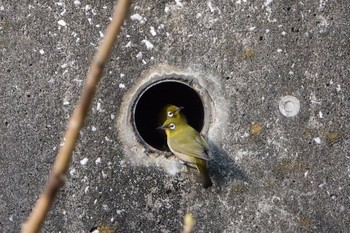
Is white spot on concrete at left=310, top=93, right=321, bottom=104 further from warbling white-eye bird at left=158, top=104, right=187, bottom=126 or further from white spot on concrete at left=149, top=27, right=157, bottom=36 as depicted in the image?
white spot on concrete at left=149, top=27, right=157, bottom=36

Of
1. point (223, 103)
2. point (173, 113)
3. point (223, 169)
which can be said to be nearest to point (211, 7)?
point (223, 103)

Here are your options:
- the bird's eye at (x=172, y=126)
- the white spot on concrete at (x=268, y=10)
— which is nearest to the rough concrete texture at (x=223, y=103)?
the white spot on concrete at (x=268, y=10)

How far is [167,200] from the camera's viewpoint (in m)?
3.10

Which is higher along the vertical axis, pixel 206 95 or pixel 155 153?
pixel 206 95

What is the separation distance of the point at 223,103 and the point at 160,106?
2.27 ft

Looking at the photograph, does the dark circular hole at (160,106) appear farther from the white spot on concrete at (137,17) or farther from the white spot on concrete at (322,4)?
the white spot on concrete at (322,4)

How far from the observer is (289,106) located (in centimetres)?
308

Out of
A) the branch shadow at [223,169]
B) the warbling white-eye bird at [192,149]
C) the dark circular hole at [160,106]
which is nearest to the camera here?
the warbling white-eye bird at [192,149]

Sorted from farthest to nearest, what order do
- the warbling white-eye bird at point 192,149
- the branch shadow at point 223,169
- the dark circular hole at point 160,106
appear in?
1. the dark circular hole at point 160,106
2. the branch shadow at point 223,169
3. the warbling white-eye bird at point 192,149

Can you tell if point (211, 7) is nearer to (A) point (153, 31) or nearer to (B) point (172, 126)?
(A) point (153, 31)

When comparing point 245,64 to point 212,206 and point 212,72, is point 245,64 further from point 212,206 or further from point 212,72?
point 212,206

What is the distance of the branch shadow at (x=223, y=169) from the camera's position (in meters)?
3.10

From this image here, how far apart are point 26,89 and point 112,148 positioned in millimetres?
473

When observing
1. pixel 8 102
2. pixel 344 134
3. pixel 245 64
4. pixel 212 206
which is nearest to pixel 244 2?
pixel 245 64
